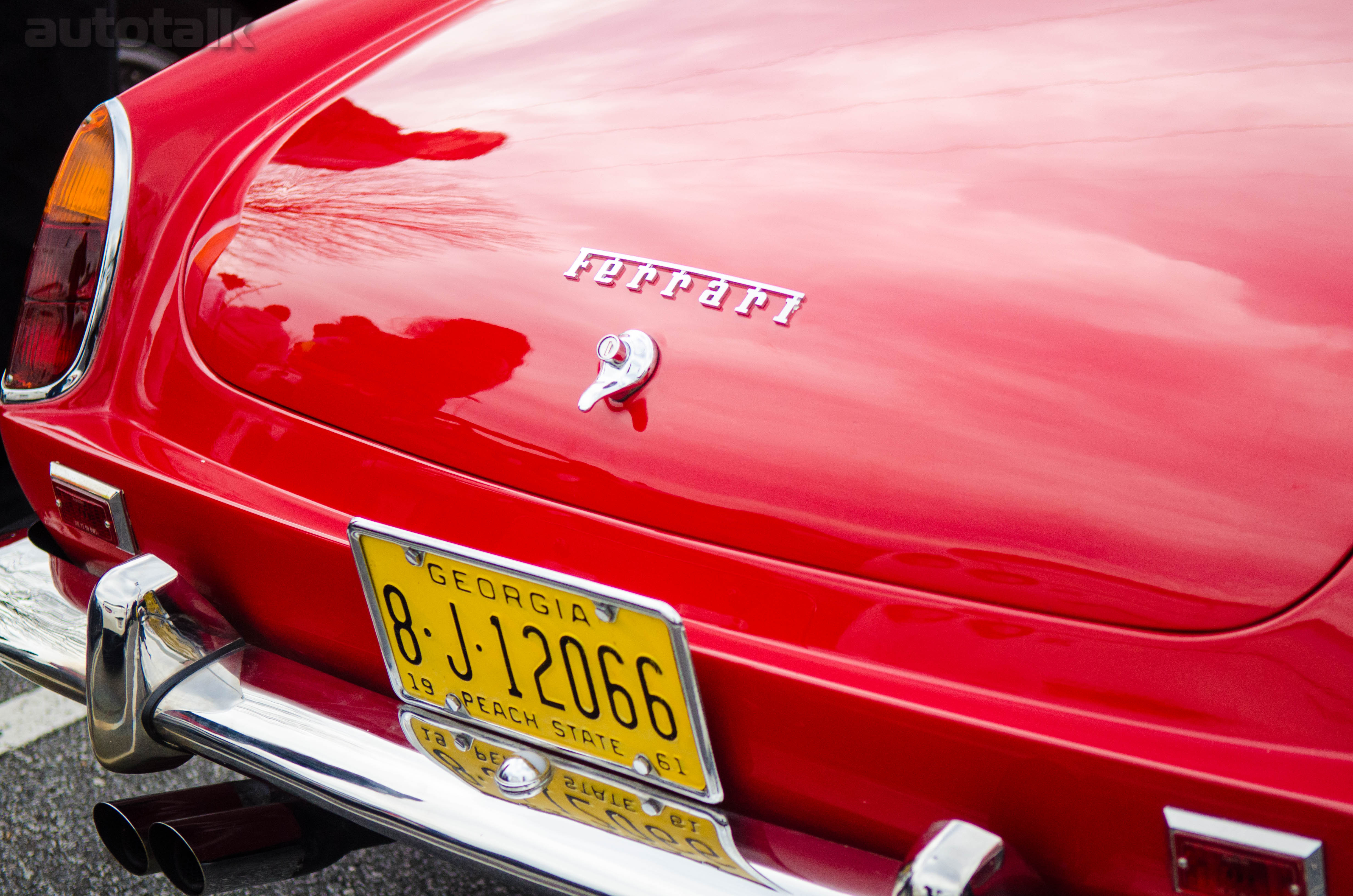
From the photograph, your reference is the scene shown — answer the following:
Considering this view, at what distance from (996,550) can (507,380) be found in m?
0.56

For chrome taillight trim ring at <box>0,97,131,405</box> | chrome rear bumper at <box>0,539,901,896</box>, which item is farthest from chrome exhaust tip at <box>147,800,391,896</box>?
chrome taillight trim ring at <box>0,97,131,405</box>

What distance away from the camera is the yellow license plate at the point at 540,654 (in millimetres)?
1106

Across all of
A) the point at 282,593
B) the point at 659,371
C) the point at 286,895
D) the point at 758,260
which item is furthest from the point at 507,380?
the point at 286,895

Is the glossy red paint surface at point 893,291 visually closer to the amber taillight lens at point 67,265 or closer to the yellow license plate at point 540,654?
the yellow license plate at point 540,654

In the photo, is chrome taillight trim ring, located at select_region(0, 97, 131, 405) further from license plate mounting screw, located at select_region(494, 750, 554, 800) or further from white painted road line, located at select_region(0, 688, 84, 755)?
white painted road line, located at select_region(0, 688, 84, 755)

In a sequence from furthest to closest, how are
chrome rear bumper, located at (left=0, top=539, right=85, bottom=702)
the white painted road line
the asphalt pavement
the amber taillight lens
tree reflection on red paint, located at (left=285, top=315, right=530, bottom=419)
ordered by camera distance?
the white painted road line
the asphalt pavement
the amber taillight lens
chrome rear bumper, located at (left=0, top=539, right=85, bottom=702)
tree reflection on red paint, located at (left=285, top=315, right=530, bottom=419)

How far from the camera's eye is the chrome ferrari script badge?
1141 millimetres

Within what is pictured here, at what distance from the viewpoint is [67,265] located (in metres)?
1.62

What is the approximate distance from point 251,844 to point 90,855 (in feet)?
2.67

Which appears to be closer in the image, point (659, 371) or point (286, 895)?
point (659, 371)

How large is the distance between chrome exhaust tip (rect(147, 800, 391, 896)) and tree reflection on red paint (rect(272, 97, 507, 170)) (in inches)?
33.9

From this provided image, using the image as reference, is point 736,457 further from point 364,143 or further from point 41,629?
point 41,629

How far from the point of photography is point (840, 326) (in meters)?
1.10

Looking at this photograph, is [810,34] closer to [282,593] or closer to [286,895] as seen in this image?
[282,593]
